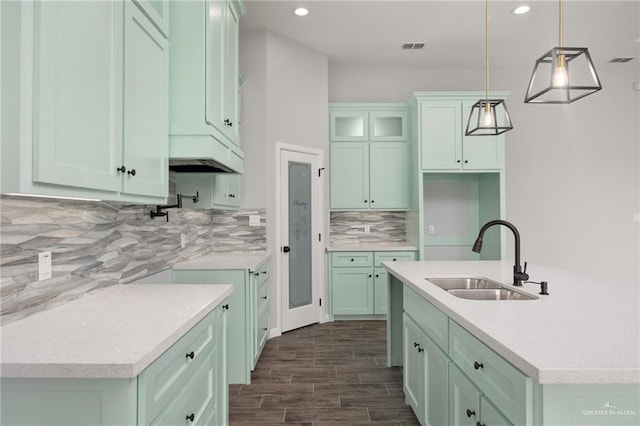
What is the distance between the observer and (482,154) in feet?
14.4

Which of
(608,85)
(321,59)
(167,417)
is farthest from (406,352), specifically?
(608,85)

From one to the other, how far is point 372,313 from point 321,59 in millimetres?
3204

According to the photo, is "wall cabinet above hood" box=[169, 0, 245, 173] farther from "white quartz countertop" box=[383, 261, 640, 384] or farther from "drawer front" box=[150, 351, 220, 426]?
"white quartz countertop" box=[383, 261, 640, 384]

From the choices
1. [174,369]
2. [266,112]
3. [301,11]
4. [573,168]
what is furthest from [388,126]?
[174,369]

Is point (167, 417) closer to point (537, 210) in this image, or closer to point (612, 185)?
point (537, 210)

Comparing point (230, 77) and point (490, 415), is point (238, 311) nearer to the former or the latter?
point (230, 77)

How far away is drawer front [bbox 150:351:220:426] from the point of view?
124cm

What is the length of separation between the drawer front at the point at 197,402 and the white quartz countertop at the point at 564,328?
42.2 inches

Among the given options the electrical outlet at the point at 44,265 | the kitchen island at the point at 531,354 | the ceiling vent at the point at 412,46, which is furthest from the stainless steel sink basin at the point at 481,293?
the ceiling vent at the point at 412,46

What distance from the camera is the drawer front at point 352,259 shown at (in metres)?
Answer: 4.53

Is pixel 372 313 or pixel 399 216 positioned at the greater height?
pixel 399 216

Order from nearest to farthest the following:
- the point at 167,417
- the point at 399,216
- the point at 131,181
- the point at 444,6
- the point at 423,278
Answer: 1. the point at 167,417
2. the point at 131,181
3. the point at 423,278
4. the point at 444,6
5. the point at 399,216

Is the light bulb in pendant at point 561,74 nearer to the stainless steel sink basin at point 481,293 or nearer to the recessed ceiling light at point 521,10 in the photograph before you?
the stainless steel sink basin at point 481,293

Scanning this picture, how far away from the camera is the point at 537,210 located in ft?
16.6
